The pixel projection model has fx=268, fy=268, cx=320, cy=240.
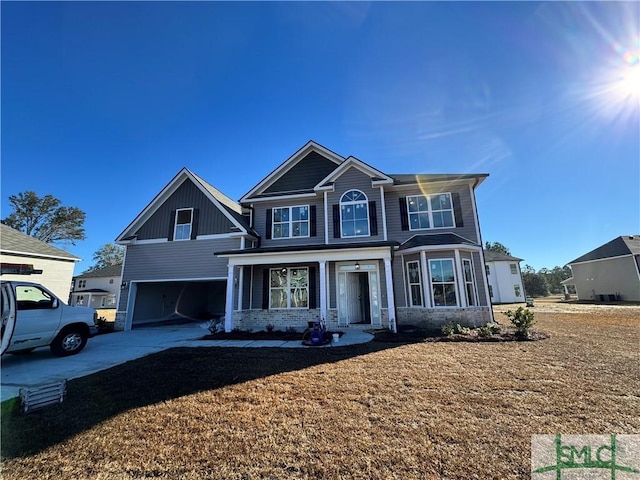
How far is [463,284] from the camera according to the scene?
436 inches

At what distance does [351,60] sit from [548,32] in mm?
6233

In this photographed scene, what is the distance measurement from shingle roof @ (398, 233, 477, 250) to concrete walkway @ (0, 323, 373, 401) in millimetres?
4375

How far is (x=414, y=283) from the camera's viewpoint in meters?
11.8

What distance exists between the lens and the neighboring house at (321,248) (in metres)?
11.2

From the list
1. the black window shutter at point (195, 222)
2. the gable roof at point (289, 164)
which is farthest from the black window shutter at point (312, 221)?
the black window shutter at point (195, 222)

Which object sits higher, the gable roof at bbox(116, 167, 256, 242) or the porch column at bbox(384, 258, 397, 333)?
the gable roof at bbox(116, 167, 256, 242)

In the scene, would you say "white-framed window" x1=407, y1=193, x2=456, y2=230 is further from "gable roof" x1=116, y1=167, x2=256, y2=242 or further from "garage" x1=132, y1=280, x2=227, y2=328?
"garage" x1=132, y1=280, x2=227, y2=328

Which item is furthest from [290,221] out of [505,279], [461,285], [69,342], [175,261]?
[505,279]

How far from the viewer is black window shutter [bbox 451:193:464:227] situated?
12336 millimetres

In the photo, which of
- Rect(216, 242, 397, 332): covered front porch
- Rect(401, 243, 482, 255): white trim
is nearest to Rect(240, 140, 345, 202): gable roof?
Rect(216, 242, 397, 332): covered front porch

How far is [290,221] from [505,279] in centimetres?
2607

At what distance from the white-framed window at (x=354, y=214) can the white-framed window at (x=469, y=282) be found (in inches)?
175

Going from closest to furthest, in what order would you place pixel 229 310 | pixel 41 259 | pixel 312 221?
1. pixel 229 310
2. pixel 312 221
3. pixel 41 259

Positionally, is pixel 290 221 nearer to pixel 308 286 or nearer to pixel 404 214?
pixel 308 286
